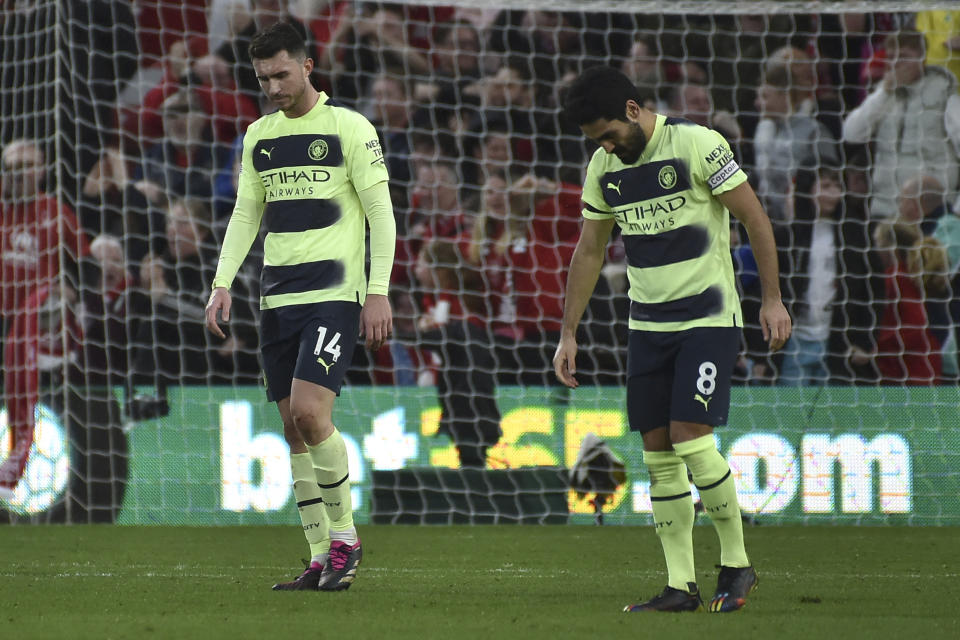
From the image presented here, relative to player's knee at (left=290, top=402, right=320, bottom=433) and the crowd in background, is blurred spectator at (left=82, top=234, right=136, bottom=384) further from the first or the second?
player's knee at (left=290, top=402, right=320, bottom=433)

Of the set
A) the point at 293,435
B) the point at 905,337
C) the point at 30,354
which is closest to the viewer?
the point at 293,435

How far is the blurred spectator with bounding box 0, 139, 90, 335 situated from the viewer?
8.48 meters

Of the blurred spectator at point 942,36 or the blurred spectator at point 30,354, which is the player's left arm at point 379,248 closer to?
the blurred spectator at point 30,354

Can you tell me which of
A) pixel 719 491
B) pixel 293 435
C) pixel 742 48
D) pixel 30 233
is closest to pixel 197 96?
pixel 30 233

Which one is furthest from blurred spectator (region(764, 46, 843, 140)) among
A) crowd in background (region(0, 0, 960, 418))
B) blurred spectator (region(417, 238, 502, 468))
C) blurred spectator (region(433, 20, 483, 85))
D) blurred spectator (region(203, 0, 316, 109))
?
blurred spectator (region(203, 0, 316, 109))

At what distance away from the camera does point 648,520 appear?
26.7 ft

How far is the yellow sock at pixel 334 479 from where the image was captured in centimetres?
493

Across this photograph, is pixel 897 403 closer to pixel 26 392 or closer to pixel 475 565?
pixel 475 565

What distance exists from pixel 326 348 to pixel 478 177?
4.86 metres

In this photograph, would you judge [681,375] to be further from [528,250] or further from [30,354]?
[30,354]

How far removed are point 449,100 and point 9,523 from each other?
4041 millimetres

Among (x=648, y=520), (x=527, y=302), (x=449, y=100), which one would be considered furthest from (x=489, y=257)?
(x=648, y=520)

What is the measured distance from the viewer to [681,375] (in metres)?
4.34

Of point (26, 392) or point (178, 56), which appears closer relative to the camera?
point (26, 392)
